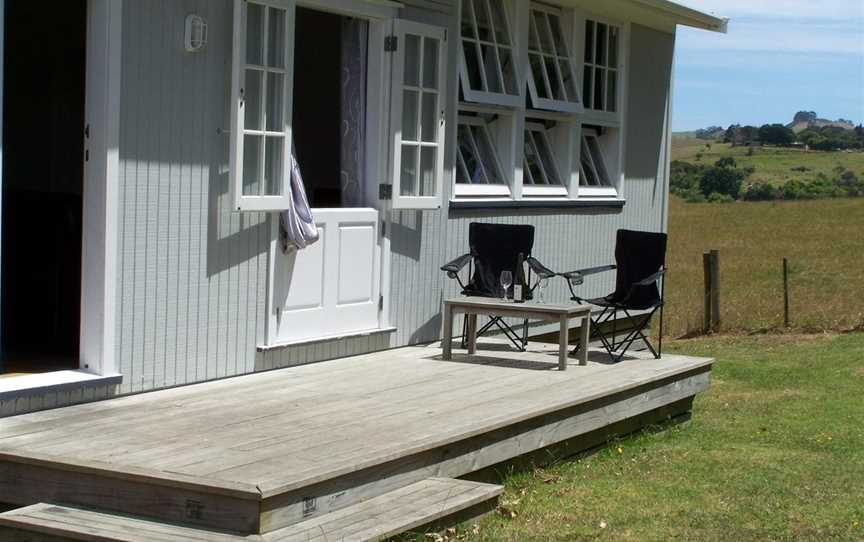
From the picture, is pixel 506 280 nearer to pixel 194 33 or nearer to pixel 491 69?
pixel 491 69

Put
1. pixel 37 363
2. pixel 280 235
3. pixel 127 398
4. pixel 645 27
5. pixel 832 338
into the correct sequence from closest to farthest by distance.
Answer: pixel 127 398 < pixel 37 363 < pixel 280 235 < pixel 645 27 < pixel 832 338

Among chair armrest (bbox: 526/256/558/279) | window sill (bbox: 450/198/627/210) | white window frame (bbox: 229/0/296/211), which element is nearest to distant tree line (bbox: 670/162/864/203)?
window sill (bbox: 450/198/627/210)

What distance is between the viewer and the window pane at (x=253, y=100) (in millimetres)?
6902

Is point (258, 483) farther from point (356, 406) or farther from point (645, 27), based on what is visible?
point (645, 27)

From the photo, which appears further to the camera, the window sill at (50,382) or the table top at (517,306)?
the table top at (517,306)

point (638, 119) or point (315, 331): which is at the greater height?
point (638, 119)

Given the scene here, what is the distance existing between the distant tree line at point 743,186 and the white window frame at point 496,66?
38.2 metres

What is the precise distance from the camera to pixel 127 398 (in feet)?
20.9

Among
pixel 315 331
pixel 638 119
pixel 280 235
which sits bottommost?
pixel 315 331

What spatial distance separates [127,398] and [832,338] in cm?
892

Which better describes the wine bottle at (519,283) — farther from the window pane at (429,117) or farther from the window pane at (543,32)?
the window pane at (543,32)

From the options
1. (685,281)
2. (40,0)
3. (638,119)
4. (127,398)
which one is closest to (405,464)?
(127,398)

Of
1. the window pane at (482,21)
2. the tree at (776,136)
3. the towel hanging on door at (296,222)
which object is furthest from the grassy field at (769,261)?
the tree at (776,136)

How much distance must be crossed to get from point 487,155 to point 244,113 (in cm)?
319
